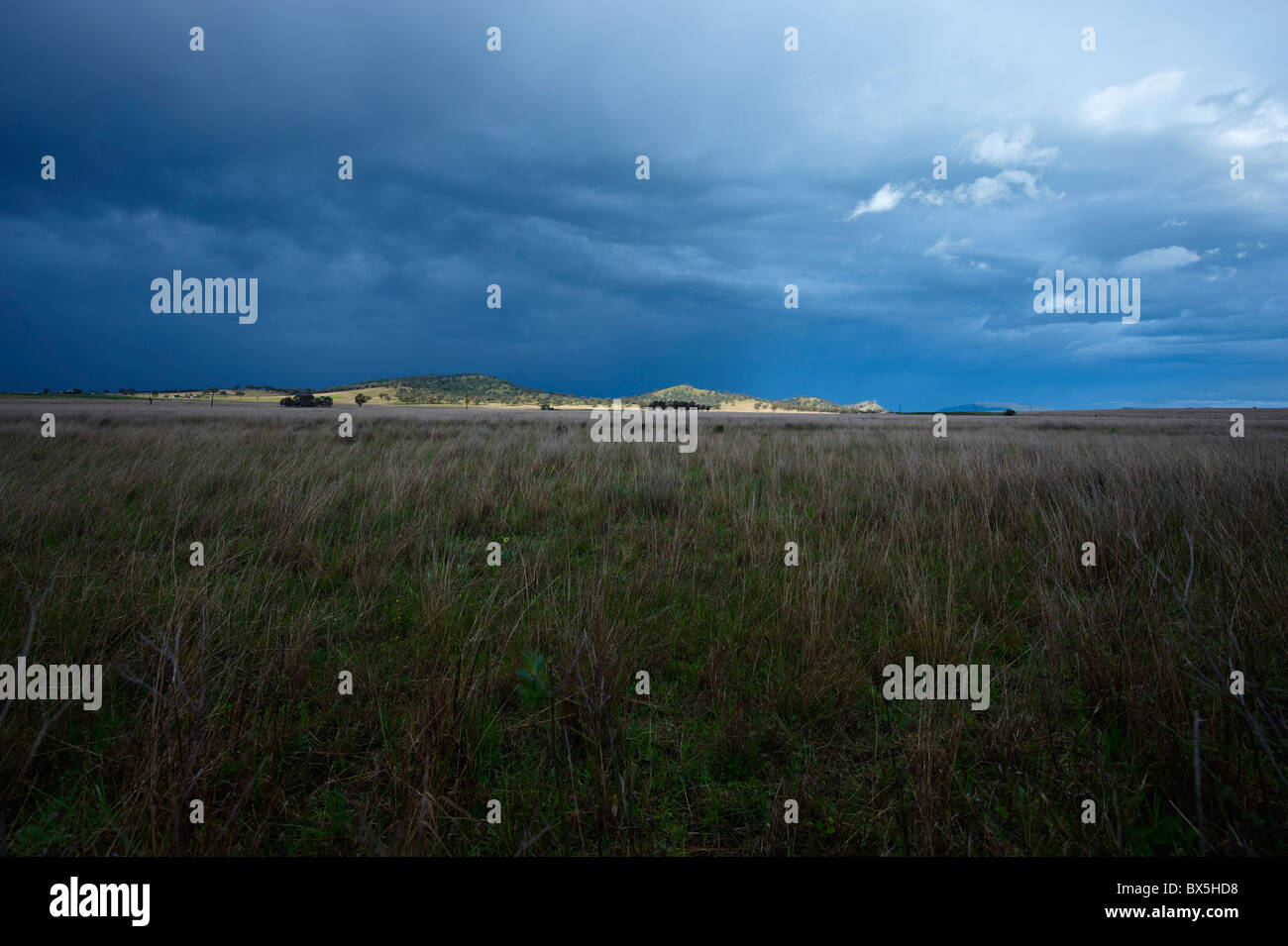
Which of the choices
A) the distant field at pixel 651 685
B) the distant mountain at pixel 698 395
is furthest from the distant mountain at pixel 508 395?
the distant field at pixel 651 685

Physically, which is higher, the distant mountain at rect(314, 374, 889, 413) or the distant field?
the distant mountain at rect(314, 374, 889, 413)

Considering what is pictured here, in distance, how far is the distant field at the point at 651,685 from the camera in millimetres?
1517

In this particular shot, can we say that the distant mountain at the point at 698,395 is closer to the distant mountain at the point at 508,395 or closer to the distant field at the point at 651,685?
the distant mountain at the point at 508,395

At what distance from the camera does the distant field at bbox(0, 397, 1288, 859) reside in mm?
1517

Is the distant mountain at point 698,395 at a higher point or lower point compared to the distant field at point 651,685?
higher

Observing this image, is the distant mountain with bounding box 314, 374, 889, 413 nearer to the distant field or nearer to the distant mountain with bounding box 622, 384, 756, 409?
the distant mountain with bounding box 622, 384, 756, 409

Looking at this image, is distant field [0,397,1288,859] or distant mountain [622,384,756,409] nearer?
distant field [0,397,1288,859]

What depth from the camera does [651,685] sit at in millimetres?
2383

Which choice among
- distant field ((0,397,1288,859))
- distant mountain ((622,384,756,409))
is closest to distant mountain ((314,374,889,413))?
distant mountain ((622,384,756,409))

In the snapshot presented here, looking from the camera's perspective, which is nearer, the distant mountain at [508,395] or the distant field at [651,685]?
the distant field at [651,685]
